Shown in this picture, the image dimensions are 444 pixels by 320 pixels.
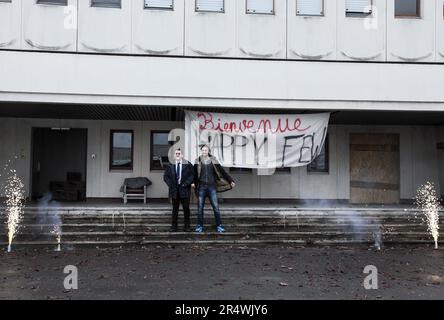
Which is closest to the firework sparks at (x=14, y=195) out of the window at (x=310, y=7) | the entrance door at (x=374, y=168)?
the window at (x=310, y=7)

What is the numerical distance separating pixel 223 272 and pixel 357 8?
8.89 meters

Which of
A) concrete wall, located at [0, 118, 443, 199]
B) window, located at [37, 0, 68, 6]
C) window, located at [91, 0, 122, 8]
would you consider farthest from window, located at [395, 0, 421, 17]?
window, located at [37, 0, 68, 6]

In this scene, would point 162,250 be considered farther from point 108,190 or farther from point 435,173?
point 435,173

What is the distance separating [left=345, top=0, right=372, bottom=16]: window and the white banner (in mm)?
2939

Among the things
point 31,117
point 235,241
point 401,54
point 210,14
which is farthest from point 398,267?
point 31,117

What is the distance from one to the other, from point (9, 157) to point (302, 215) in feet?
31.6

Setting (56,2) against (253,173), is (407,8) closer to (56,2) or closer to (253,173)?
(253,173)

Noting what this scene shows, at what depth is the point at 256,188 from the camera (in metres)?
15.5

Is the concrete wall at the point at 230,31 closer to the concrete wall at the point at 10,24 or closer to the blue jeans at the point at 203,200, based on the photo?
the concrete wall at the point at 10,24

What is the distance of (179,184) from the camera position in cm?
1110

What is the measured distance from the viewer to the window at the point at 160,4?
12.6 meters

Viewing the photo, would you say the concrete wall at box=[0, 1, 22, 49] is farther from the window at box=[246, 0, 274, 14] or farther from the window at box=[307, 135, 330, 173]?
the window at box=[307, 135, 330, 173]

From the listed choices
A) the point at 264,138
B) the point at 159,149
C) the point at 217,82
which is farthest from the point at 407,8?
the point at 159,149

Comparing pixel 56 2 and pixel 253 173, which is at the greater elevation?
pixel 56 2
